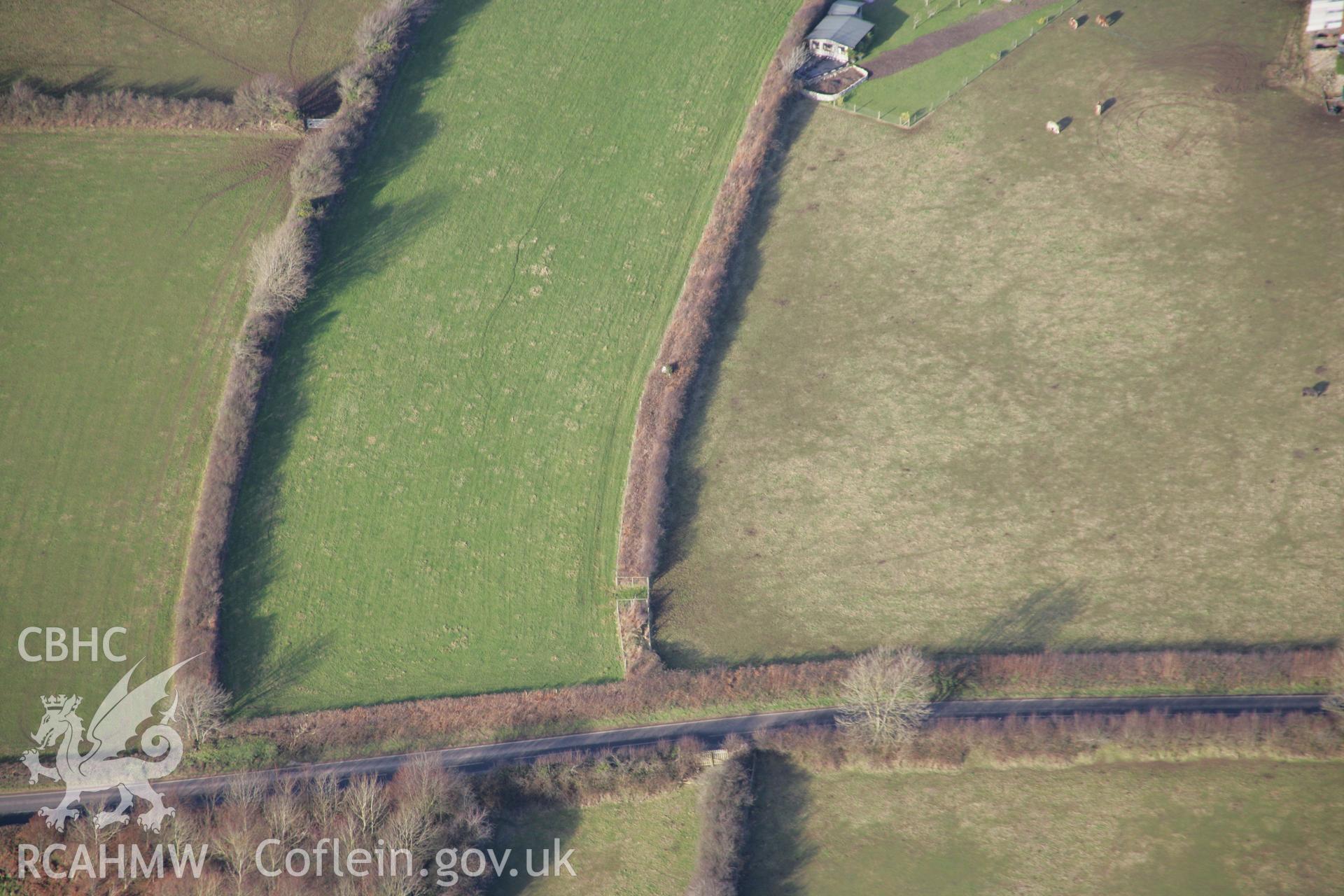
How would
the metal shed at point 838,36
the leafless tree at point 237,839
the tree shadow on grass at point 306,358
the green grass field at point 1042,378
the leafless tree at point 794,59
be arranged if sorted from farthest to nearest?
1. the metal shed at point 838,36
2. the leafless tree at point 794,59
3. the tree shadow on grass at point 306,358
4. the green grass field at point 1042,378
5. the leafless tree at point 237,839

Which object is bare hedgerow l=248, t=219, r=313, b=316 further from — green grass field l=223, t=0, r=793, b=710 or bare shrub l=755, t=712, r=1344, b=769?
bare shrub l=755, t=712, r=1344, b=769

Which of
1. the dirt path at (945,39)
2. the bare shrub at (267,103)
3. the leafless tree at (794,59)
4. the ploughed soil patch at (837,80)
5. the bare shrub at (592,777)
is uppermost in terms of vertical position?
the bare shrub at (267,103)

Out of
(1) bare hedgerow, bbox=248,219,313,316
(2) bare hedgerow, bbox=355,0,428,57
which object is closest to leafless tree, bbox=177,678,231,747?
(1) bare hedgerow, bbox=248,219,313,316

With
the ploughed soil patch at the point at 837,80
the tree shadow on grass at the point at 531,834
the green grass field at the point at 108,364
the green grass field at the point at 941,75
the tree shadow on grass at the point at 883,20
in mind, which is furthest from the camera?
the tree shadow on grass at the point at 883,20

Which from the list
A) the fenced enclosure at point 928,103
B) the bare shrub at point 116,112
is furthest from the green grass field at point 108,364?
the fenced enclosure at point 928,103

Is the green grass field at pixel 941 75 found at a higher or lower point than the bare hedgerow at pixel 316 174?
lower

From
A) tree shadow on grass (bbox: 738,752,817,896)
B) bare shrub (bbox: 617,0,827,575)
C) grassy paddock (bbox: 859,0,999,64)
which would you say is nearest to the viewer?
tree shadow on grass (bbox: 738,752,817,896)

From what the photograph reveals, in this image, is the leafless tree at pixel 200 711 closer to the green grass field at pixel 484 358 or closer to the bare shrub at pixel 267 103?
the green grass field at pixel 484 358
